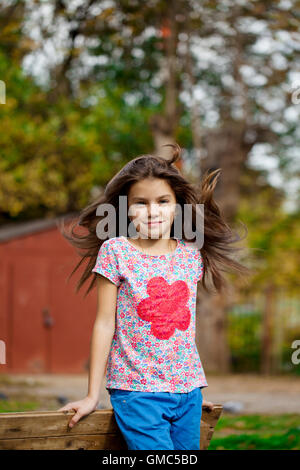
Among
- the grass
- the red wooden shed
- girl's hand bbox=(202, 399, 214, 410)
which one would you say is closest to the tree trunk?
the red wooden shed

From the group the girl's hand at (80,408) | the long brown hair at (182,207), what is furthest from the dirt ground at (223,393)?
the girl's hand at (80,408)

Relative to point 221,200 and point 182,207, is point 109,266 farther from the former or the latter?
point 221,200

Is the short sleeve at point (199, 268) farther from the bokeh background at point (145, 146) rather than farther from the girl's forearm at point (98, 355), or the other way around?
the bokeh background at point (145, 146)

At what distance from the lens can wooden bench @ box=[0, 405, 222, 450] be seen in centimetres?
233

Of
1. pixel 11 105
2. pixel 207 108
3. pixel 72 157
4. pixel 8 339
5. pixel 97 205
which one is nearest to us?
pixel 97 205

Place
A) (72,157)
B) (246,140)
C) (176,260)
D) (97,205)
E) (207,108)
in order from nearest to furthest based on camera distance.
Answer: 1. (176,260)
2. (97,205)
3. (246,140)
4. (72,157)
5. (207,108)

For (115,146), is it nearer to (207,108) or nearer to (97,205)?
(207,108)

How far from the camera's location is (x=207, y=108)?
1750cm

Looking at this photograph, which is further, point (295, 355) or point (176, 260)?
point (295, 355)

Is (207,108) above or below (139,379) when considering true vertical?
above

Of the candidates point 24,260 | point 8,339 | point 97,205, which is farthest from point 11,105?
point 97,205

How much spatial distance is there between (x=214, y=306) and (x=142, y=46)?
23.5 ft

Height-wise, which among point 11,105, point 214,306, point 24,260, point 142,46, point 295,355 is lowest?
point 295,355

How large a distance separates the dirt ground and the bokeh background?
66 mm
